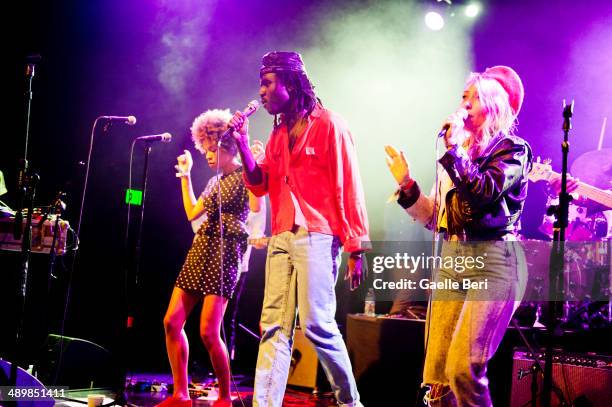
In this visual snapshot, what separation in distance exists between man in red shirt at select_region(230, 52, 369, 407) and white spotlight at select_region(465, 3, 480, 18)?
5.04m

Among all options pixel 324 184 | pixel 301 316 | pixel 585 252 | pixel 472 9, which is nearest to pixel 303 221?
pixel 324 184

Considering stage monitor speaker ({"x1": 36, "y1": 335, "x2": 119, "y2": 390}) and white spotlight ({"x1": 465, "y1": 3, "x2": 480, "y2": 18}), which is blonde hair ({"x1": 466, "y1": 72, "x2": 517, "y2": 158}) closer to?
stage monitor speaker ({"x1": 36, "y1": 335, "x2": 119, "y2": 390})

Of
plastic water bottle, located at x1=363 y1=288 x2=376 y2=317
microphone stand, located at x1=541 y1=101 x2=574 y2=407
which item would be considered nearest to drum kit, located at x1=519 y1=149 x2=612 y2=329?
plastic water bottle, located at x1=363 y1=288 x2=376 y2=317

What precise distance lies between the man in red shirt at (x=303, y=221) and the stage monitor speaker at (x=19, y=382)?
1635mm

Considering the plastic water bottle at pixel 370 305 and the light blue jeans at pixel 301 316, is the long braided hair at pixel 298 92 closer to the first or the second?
the light blue jeans at pixel 301 316

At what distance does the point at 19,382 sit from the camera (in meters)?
3.70

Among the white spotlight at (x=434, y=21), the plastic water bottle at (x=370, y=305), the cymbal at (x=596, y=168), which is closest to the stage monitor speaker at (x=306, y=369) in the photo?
the plastic water bottle at (x=370, y=305)

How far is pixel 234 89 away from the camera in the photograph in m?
7.59

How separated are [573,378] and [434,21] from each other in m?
5.16

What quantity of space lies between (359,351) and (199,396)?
1.55 m

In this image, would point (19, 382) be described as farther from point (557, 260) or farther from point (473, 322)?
point (557, 260)

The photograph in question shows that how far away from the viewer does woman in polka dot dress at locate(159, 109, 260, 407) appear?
437cm

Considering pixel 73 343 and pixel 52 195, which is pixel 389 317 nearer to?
pixel 73 343

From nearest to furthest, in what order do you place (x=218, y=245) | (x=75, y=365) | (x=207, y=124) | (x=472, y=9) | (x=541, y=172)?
(x=218, y=245), (x=207, y=124), (x=75, y=365), (x=541, y=172), (x=472, y=9)
